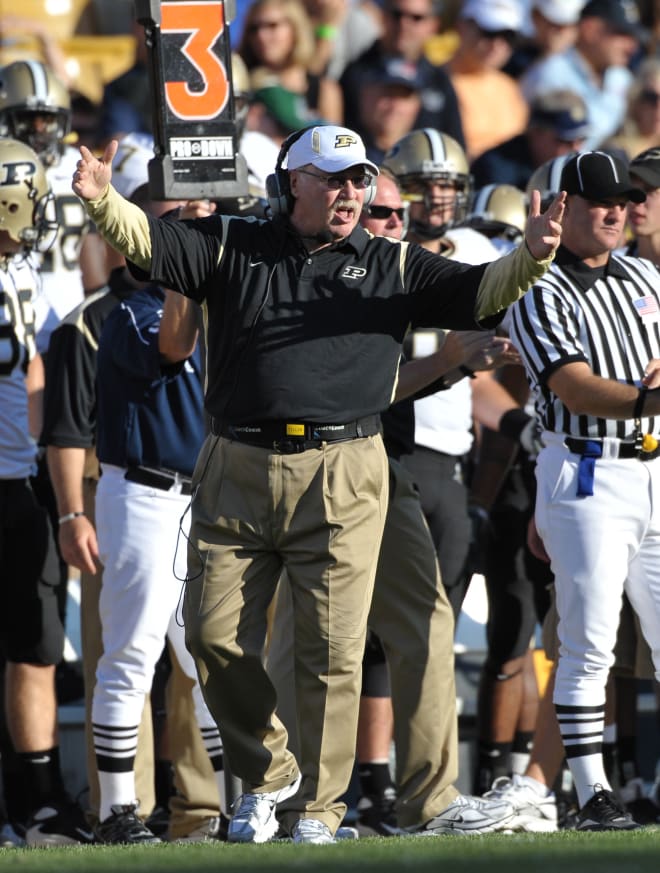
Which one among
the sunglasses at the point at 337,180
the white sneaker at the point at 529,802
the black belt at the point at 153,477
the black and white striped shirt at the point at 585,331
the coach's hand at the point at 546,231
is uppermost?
the sunglasses at the point at 337,180

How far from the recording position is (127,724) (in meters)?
6.59

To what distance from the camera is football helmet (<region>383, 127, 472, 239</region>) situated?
7.56m

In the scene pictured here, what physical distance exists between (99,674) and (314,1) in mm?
6537

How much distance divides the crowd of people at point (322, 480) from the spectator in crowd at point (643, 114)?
2.65 m

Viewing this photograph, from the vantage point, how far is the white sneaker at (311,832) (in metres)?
5.62

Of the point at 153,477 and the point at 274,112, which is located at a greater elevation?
the point at 274,112

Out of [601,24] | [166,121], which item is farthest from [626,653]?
[601,24]

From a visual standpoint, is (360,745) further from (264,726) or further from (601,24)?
(601,24)

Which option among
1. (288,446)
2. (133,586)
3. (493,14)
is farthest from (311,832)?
(493,14)

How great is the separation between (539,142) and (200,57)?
154 inches

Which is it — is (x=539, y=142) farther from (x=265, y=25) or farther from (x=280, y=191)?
(x=280, y=191)

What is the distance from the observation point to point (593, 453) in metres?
6.26

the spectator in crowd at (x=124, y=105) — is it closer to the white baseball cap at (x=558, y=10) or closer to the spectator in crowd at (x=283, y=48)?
the spectator in crowd at (x=283, y=48)

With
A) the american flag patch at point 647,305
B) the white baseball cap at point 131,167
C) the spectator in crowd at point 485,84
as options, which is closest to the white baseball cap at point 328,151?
the american flag patch at point 647,305
